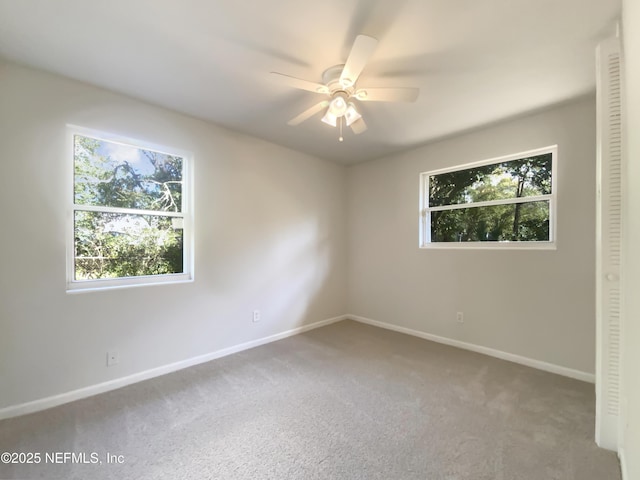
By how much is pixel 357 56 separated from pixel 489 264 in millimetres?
2492

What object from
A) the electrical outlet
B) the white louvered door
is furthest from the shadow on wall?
the white louvered door

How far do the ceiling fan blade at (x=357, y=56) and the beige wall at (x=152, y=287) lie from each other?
5.68 feet

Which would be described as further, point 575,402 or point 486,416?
point 575,402

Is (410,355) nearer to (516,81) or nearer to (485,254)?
(485,254)

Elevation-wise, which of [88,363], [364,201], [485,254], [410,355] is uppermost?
[364,201]

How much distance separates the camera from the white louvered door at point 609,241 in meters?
1.55

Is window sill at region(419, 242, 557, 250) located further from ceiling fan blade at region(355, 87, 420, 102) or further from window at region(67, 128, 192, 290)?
window at region(67, 128, 192, 290)

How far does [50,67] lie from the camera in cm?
196

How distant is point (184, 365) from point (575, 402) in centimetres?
326

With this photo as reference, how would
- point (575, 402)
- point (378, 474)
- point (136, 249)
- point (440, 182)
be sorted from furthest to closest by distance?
1. point (440, 182)
2. point (136, 249)
3. point (575, 402)
4. point (378, 474)

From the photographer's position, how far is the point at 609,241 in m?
1.59

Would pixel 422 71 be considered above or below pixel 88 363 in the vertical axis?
above

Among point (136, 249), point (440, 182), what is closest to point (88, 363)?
point (136, 249)

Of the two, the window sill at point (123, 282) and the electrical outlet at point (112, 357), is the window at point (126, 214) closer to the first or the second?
the window sill at point (123, 282)
